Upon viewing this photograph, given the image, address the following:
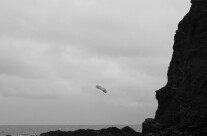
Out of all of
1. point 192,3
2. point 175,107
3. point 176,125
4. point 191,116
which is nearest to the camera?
point 191,116

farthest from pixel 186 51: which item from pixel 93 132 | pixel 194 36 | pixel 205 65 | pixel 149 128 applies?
pixel 93 132

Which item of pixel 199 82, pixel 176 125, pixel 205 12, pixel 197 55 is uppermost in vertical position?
pixel 205 12

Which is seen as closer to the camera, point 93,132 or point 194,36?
point 194,36

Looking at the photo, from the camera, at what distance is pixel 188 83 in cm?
6119

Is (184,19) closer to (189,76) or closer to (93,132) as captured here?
(189,76)

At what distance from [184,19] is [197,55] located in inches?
431

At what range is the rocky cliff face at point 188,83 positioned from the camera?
55.6 meters

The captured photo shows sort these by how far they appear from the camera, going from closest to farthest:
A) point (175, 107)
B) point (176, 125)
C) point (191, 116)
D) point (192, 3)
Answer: point (191, 116) < point (176, 125) < point (175, 107) < point (192, 3)

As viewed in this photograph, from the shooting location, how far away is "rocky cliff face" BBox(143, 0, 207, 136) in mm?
55562

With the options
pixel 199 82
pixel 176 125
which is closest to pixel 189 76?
pixel 199 82

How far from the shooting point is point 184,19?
7181 cm

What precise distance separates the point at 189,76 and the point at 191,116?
775cm

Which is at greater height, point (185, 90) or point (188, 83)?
point (188, 83)

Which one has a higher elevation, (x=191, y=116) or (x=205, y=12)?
(x=205, y=12)
